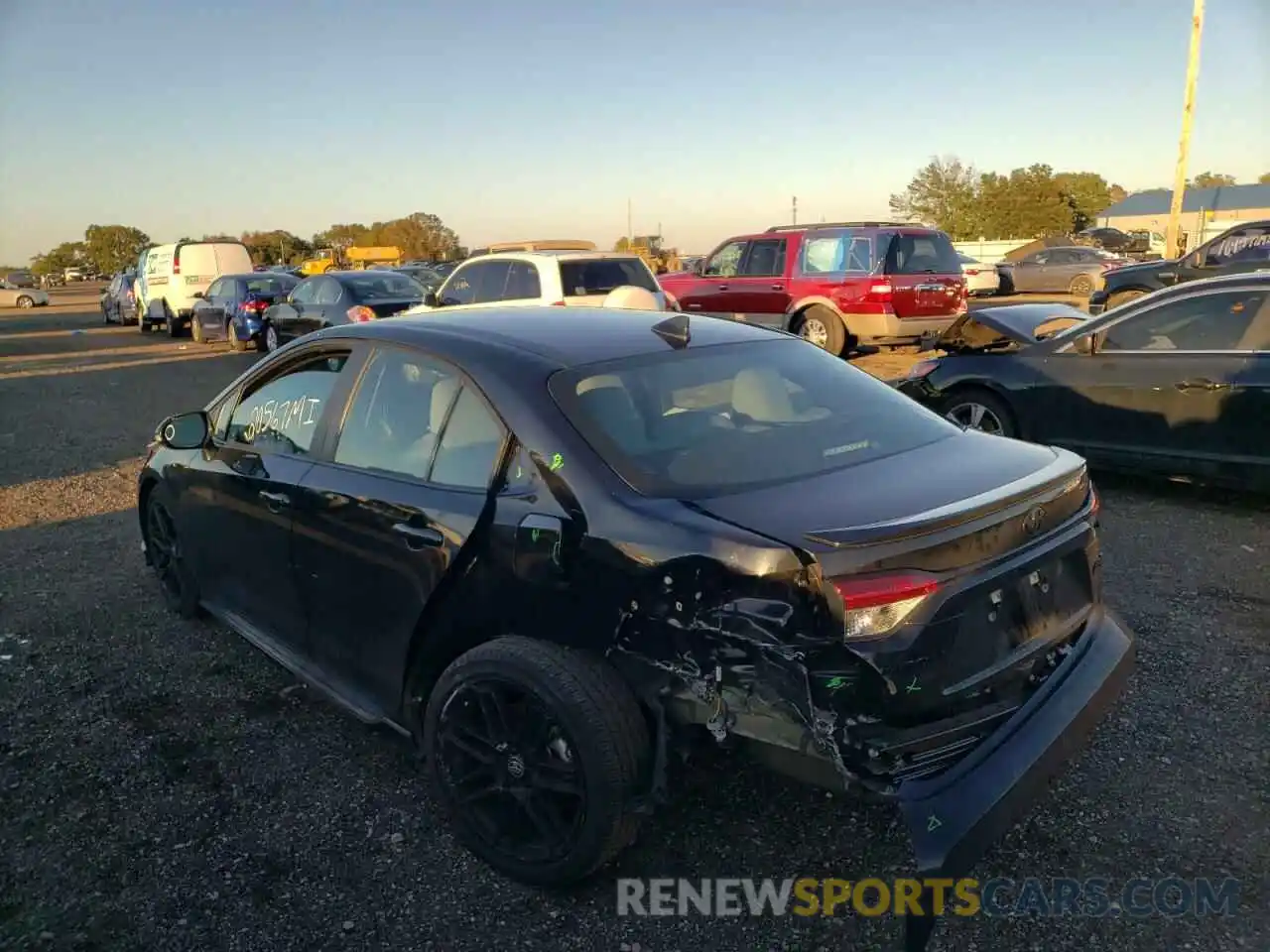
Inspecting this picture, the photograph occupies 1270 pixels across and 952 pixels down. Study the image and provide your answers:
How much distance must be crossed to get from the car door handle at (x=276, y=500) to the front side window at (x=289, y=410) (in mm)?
174

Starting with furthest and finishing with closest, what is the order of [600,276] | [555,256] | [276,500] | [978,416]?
[600,276] → [555,256] → [978,416] → [276,500]

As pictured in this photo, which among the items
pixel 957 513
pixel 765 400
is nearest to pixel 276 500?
pixel 765 400

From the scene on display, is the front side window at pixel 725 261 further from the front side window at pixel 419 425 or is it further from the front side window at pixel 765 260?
the front side window at pixel 419 425

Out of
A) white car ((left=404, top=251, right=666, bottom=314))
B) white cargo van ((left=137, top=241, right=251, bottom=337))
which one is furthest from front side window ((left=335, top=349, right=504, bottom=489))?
white cargo van ((left=137, top=241, right=251, bottom=337))

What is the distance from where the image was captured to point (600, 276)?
11359 millimetres

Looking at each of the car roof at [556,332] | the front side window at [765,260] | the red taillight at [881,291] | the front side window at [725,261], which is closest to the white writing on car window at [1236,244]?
the red taillight at [881,291]

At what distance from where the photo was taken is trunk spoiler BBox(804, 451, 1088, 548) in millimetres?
2230

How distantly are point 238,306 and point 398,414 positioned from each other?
17.6 m

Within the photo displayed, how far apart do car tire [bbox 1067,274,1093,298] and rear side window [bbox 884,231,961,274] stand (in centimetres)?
1463

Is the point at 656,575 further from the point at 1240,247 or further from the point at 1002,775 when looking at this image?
the point at 1240,247

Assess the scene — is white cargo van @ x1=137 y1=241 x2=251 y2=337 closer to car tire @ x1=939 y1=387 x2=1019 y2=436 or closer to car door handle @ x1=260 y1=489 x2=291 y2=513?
car tire @ x1=939 y1=387 x2=1019 y2=436

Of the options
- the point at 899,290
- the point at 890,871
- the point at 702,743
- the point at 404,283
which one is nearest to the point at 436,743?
the point at 702,743

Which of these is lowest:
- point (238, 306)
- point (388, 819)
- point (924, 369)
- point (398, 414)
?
point (388, 819)

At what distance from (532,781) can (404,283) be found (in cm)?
1381
